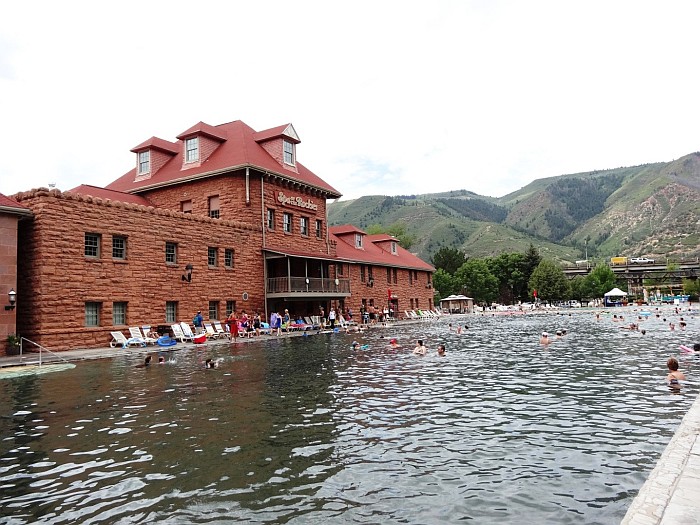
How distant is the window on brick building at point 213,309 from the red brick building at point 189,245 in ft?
0.20

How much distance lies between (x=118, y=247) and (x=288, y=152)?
15.8 meters

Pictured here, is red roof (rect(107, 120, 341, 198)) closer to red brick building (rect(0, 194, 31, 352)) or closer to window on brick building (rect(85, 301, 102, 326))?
window on brick building (rect(85, 301, 102, 326))

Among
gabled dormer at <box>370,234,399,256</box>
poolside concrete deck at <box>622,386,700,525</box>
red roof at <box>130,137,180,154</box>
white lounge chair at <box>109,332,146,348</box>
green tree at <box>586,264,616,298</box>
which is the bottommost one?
poolside concrete deck at <box>622,386,700,525</box>

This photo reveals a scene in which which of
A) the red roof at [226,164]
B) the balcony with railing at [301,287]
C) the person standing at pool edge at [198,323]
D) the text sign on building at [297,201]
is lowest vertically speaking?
the person standing at pool edge at [198,323]

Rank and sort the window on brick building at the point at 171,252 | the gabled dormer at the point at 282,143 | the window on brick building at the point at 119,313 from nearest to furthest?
the window on brick building at the point at 119,313 → the window on brick building at the point at 171,252 → the gabled dormer at the point at 282,143

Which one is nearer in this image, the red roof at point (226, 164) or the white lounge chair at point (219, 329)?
the white lounge chair at point (219, 329)

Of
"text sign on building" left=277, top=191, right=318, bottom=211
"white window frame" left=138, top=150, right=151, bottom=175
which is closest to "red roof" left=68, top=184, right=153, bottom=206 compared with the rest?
"white window frame" left=138, top=150, right=151, bottom=175

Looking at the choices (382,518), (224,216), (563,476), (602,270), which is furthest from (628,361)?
(602,270)

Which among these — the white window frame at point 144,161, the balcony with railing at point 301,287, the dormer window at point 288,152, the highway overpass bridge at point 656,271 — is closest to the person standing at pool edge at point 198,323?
the balcony with railing at point 301,287

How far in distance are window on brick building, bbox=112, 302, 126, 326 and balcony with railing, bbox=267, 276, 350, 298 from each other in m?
10.5

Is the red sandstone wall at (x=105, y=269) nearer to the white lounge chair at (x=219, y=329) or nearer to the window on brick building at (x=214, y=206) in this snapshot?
the white lounge chair at (x=219, y=329)

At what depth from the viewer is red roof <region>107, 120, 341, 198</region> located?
34.0 metres

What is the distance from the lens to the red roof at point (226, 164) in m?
34.0

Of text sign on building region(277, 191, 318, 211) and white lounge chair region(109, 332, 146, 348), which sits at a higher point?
text sign on building region(277, 191, 318, 211)
